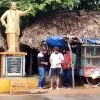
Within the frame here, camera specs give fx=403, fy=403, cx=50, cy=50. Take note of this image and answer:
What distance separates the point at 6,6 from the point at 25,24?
163cm

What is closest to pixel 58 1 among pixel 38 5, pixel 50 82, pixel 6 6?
pixel 38 5

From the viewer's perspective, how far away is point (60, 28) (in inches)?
707

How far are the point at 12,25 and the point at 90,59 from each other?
3.53 m

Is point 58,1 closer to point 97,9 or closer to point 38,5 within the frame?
point 38,5

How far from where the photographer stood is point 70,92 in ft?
48.8

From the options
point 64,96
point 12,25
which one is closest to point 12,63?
point 12,25

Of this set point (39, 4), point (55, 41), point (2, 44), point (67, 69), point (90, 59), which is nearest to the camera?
point (67, 69)

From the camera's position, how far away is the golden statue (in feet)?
54.9

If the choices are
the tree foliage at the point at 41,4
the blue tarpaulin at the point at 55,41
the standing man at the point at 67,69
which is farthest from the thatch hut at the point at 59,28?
the standing man at the point at 67,69

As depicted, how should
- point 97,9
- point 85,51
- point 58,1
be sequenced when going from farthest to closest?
point 97,9 → point 58,1 → point 85,51

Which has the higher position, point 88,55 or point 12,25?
point 12,25

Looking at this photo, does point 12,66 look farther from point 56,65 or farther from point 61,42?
point 61,42

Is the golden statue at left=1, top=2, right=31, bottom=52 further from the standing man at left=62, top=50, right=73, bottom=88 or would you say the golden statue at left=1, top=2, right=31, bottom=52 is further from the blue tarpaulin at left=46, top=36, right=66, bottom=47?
the standing man at left=62, top=50, right=73, bottom=88

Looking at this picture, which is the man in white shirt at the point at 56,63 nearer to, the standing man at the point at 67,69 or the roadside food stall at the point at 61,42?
the standing man at the point at 67,69
